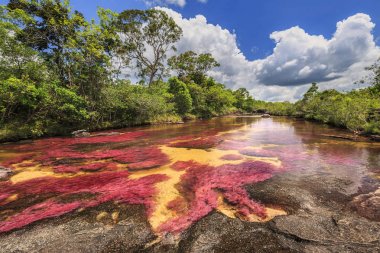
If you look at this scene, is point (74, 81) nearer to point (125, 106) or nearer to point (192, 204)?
point (125, 106)

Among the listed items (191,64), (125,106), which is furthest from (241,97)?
(125,106)

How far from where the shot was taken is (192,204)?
485cm

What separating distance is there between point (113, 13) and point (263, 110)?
221ft

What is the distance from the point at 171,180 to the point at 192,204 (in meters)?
1.85

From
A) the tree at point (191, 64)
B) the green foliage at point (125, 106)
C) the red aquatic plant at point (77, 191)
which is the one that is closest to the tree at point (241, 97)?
the tree at point (191, 64)

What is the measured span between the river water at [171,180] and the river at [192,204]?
0.03m

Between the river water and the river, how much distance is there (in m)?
0.03

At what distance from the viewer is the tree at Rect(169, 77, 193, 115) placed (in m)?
34.9

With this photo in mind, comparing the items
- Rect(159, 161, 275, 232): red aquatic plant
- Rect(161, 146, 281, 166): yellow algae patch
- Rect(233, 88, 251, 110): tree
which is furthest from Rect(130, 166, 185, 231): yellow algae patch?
Rect(233, 88, 251, 110): tree

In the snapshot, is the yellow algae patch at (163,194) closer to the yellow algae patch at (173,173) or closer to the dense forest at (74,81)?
the yellow algae patch at (173,173)

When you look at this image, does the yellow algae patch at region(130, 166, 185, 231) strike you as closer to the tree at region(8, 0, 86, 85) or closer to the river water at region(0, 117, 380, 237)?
the river water at region(0, 117, 380, 237)

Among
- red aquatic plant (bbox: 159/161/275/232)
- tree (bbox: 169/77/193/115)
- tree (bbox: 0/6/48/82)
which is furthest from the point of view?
tree (bbox: 169/77/193/115)

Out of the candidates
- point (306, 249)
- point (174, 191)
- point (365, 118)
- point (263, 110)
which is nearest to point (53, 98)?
point (174, 191)

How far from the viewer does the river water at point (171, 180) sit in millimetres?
4465
